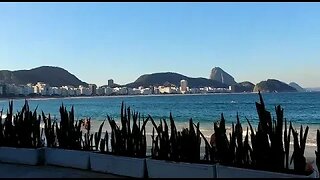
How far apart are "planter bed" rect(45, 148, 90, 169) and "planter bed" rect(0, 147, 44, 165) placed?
128mm

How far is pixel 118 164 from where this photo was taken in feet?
19.2

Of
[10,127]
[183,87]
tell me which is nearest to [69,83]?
[183,87]

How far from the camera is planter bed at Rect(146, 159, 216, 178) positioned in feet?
16.3

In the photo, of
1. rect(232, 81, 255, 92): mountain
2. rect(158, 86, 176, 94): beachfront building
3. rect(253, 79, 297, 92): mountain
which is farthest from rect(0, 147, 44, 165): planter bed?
rect(232, 81, 255, 92): mountain

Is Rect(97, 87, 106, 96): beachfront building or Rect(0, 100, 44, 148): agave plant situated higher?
Rect(97, 87, 106, 96): beachfront building

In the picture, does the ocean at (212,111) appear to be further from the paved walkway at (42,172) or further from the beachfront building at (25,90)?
the beachfront building at (25,90)

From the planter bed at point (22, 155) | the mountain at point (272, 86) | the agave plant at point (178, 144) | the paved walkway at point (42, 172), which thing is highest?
Answer: the mountain at point (272, 86)

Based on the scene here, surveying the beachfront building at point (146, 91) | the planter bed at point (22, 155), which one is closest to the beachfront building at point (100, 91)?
the beachfront building at point (146, 91)

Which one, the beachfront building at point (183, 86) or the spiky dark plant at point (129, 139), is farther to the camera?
the beachfront building at point (183, 86)

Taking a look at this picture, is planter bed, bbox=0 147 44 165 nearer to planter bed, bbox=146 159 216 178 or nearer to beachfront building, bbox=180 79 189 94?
planter bed, bbox=146 159 216 178

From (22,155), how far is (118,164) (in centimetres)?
203

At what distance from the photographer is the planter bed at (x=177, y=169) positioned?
4977 mm

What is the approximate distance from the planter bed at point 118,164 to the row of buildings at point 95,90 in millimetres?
113448

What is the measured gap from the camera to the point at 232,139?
208 inches
